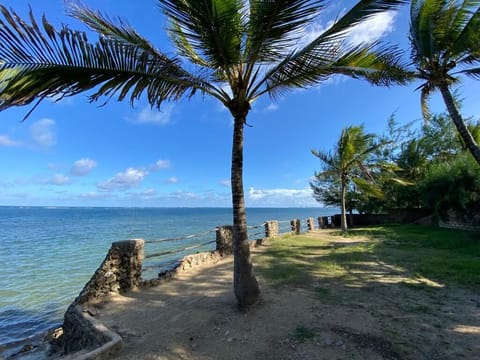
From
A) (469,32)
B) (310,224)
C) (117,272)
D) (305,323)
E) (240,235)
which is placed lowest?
(305,323)

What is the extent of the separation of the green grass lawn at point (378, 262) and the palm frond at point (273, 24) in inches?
168

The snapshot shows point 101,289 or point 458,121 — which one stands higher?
point 458,121

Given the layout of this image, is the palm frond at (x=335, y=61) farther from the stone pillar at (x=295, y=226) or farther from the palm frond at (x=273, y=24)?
the stone pillar at (x=295, y=226)

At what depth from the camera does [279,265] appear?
763 cm

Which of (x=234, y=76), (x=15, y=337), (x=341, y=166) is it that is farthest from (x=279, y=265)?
(x=341, y=166)

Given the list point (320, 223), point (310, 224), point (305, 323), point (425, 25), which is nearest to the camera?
point (305, 323)

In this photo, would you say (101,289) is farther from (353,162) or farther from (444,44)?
(353,162)

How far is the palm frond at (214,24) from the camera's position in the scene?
3430 mm

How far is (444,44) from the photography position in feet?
22.0

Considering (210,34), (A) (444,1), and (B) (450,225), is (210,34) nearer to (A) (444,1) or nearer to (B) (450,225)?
(A) (444,1)

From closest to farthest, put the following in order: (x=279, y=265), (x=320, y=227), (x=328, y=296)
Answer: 1. (x=328, y=296)
2. (x=279, y=265)
3. (x=320, y=227)

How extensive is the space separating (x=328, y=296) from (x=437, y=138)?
20.3 metres

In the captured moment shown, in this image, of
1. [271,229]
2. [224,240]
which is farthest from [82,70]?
[271,229]

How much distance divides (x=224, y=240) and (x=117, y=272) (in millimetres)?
4325
